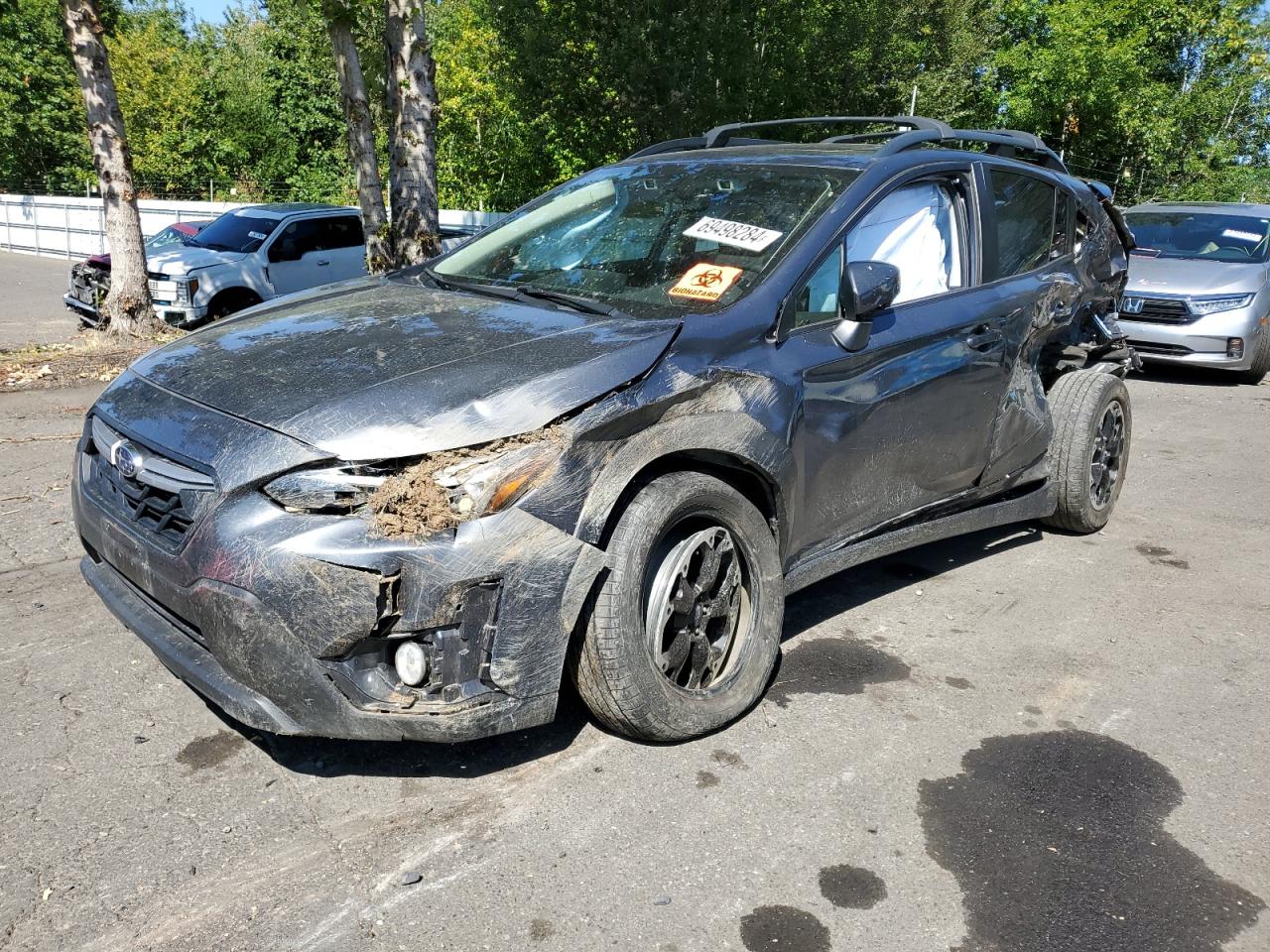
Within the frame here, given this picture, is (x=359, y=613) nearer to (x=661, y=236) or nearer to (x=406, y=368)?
(x=406, y=368)

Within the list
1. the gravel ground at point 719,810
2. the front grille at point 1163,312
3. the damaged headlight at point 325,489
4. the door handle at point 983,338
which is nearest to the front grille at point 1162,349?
the front grille at point 1163,312

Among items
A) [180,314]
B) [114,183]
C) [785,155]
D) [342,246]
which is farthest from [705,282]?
[342,246]

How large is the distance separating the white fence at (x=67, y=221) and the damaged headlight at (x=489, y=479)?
24800 millimetres

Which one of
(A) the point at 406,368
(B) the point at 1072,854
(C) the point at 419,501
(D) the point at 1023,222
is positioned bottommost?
(B) the point at 1072,854

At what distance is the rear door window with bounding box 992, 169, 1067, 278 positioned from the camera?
15.4 ft

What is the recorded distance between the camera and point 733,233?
3.88m

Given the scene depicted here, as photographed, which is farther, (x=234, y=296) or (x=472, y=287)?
(x=234, y=296)

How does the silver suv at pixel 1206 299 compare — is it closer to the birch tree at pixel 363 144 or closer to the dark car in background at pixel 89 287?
the birch tree at pixel 363 144

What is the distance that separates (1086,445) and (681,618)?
9.25 ft

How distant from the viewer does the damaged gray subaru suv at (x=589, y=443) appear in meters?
2.78

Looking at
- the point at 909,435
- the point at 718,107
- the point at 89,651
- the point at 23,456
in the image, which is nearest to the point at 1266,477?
the point at 909,435

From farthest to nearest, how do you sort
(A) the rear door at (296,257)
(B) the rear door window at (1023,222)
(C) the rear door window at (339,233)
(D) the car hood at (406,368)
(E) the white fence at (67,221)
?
(E) the white fence at (67,221)
(C) the rear door window at (339,233)
(A) the rear door at (296,257)
(B) the rear door window at (1023,222)
(D) the car hood at (406,368)

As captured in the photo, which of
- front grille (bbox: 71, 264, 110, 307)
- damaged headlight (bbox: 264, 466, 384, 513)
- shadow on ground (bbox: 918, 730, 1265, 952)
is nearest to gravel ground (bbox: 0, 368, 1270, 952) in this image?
shadow on ground (bbox: 918, 730, 1265, 952)

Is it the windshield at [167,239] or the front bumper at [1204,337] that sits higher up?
the windshield at [167,239]
